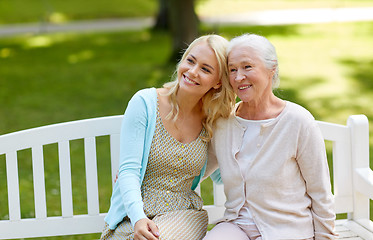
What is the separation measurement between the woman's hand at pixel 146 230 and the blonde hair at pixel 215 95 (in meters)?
0.57

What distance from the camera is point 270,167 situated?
3.25m

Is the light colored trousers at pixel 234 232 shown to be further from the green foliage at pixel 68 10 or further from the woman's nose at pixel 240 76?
the green foliage at pixel 68 10

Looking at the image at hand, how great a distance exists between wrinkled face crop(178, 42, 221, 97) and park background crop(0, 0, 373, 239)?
160 centimetres

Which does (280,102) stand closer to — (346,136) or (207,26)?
(346,136)

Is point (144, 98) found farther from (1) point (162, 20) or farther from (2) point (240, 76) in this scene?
(1) point (162, 20)

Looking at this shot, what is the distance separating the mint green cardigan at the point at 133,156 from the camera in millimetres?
3213

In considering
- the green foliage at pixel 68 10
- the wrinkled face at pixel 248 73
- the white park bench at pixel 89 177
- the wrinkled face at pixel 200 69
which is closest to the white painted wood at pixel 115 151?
the white park bench at pixel 89 177

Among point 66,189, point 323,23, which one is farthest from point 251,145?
point 323,23

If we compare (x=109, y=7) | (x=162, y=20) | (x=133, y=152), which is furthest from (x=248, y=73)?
(x=109, y=7)

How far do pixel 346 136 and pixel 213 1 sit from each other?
19.9m

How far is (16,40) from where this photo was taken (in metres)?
15.8

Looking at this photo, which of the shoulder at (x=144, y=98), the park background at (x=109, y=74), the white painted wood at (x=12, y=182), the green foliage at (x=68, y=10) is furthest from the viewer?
the green foliage at (x=68, y=10)

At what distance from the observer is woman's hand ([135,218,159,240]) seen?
3.12 m

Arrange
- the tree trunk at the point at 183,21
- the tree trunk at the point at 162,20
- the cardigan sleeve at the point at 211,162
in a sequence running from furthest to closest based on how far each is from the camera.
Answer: the tree trunk at the point at 162,20 < the tree trunk at the point at 183,21 < the cardigan sleeve at the point at 211,162
